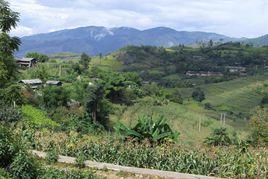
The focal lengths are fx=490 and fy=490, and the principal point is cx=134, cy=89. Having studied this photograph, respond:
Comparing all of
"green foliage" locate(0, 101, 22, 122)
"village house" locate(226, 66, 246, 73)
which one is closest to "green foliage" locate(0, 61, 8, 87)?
"green foliage" locate(0, 101, 22, 122)

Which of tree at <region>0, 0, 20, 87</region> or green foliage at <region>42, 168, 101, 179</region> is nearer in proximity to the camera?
green foliage at <region>42, 168, 101, 179</region>

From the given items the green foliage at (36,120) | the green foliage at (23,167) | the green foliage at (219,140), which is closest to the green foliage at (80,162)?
the green foliage at (23,167)

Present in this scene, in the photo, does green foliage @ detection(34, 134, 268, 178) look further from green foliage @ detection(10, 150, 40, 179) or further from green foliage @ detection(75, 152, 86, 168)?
green foliage @ detection(10, 150, 40, 179)

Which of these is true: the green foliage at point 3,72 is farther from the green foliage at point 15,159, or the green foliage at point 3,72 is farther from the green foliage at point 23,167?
the green foliage at point 23,167

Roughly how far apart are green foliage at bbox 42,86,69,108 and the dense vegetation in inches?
4.1

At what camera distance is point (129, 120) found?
58625mm

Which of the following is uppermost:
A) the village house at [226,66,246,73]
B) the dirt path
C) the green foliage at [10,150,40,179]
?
the green foliage at [10,150,40,179]

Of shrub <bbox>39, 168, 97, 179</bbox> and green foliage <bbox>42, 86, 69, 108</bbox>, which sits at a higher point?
shrub <bbox>39, 168, 97, 179</bbox>

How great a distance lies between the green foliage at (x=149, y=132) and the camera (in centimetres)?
1630

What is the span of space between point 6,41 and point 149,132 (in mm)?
5697

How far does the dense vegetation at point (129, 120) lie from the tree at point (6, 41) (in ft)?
0.11

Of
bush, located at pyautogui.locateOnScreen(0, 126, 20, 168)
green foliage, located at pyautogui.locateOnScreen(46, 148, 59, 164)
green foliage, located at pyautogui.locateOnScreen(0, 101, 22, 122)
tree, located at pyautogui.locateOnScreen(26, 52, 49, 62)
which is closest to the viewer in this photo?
bush, located at pyautogui.locateOnScreen(0, 126, 20, 168)

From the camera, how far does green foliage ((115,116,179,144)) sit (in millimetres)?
16297

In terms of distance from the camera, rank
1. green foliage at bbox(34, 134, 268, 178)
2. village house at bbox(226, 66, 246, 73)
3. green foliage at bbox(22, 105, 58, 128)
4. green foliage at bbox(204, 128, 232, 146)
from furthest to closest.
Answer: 1. village house at bbox(226, 66, 246, 73)
2. green foliage at bbox(204, 128, 232, 146)
3. green foliage at bbox(22, 105, 58, 128)
4. green foliage at bbox(34, 134, 268, 178)
